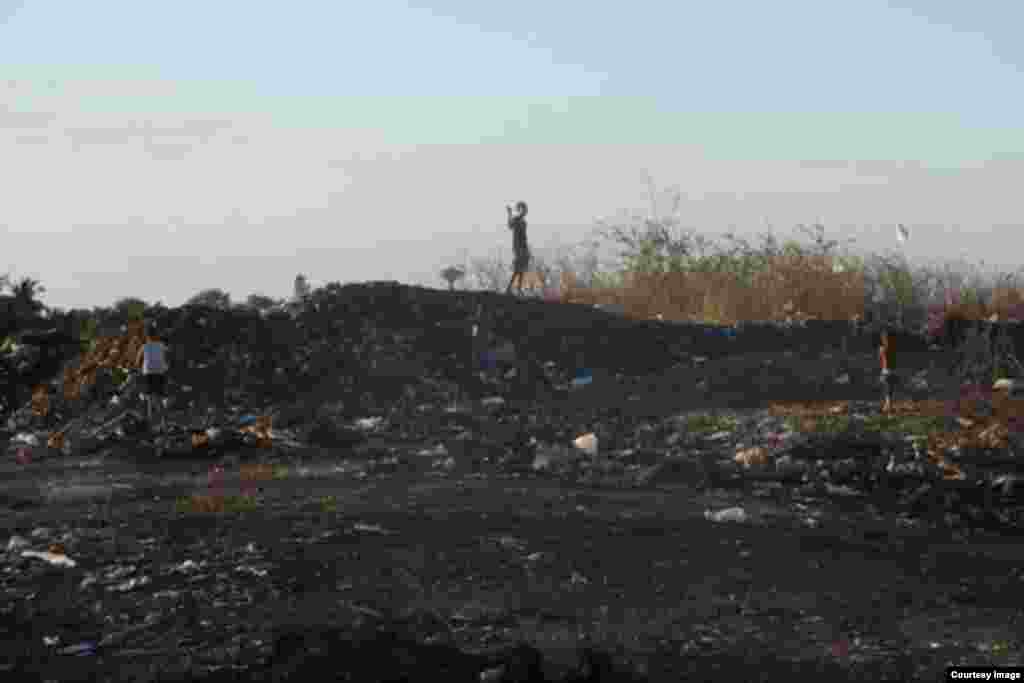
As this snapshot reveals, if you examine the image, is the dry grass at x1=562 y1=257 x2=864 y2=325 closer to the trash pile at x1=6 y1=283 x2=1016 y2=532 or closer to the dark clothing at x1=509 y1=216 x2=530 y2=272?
the trash pile at x1=6 y1=283 x2=1016 y2=532

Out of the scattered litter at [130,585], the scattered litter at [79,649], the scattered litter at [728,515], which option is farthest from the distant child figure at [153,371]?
the scattered litter at [79,649]

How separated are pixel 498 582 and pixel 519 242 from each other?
9766mm

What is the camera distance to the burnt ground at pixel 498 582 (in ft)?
11.0

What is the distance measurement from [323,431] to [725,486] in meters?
3.48

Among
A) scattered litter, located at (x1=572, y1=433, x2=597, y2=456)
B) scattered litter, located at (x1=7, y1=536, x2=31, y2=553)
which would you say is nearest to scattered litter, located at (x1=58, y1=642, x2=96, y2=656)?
scattered litter, located at (x1=7, y1=536, x2=31, y2=553)

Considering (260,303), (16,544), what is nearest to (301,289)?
(260,303)

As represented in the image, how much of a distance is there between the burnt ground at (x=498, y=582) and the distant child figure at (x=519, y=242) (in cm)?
658

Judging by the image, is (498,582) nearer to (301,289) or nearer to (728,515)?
(728,515)

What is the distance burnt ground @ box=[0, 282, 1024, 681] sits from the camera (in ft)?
11.0

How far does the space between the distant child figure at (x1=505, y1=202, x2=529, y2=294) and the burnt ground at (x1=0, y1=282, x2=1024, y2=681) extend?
21.6 ft

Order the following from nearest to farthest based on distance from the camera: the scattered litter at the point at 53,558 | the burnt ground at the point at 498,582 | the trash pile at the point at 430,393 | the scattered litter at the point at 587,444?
1. the burnt ground at the point at 498,582
2. the scattered litter at the point at 53,558
3. the trash pile at the point at 430,393
4. the scattered litter at the point at 587,444

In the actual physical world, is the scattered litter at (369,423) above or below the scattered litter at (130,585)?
above

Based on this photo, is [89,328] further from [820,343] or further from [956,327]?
[956,327]

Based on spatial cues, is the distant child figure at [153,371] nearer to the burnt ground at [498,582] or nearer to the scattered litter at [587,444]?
the burnt ground at [498,582]
